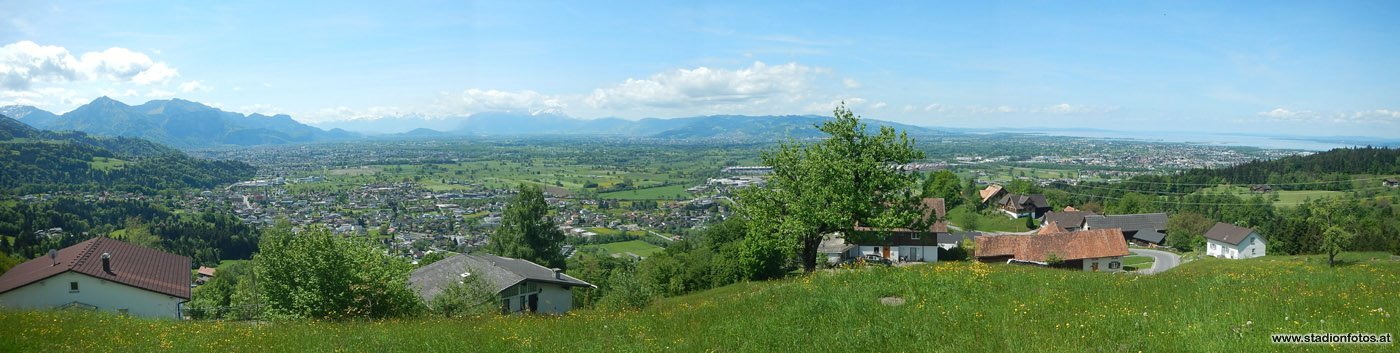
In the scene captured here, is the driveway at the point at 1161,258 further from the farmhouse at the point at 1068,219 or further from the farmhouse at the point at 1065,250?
the farmhouse at the point at 1068,219

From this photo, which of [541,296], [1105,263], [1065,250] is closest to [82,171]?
[541,296]

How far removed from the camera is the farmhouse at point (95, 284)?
31438 mm

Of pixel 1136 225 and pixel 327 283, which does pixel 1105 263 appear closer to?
pixel 1136 225

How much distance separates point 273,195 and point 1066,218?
161361 mm

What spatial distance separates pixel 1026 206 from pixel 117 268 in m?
102

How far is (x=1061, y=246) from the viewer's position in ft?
159

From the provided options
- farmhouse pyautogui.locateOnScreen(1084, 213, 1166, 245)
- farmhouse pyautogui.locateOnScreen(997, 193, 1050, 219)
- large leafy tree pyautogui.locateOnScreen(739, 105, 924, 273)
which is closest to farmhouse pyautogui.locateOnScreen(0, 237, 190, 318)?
large leafy tree pyautogui.locateOnScreen(739, 105, 924, 273)

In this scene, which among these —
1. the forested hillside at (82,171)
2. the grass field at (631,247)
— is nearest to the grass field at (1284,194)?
the grass field at (631,247)

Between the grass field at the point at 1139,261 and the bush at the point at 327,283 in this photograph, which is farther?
the grass field at the point at 1139,261

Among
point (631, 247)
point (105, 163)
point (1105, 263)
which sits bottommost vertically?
point (631, 247)

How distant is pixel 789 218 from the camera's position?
26203mm

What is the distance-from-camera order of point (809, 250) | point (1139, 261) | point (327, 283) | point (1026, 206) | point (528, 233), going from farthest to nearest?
point (1026, 206) < point (1139, 261) < point (528, 233) < point (809, 250) < point (327, 283)

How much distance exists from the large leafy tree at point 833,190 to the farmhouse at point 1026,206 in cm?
7973

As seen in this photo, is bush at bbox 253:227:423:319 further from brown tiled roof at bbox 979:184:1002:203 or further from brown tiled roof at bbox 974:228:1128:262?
brown tiled roof at bbox 979:184:1002:203
